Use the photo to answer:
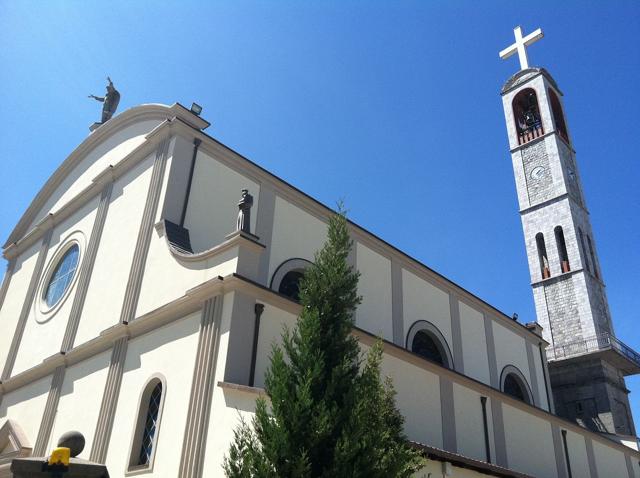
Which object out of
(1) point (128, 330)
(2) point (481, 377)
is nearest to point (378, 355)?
(1) point (128, 330)

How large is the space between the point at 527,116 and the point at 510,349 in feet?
50.7

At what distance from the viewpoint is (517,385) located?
19.3m

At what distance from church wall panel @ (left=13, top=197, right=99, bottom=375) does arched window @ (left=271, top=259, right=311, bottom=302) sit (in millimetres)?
5604

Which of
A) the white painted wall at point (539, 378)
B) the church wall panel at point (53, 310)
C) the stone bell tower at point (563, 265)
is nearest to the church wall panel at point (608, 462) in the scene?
the white painted wall at point (539, 378)

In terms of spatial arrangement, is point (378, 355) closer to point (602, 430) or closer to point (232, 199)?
point (232, 199)

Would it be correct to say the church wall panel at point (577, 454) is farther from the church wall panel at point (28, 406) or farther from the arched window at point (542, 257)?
the church wall panel at point (28, 406)

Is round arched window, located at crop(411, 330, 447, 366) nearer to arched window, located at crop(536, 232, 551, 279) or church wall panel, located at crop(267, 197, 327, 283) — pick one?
church wall panel, located at crop(267, 197, 327, 283)

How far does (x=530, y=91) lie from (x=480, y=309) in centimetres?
1642

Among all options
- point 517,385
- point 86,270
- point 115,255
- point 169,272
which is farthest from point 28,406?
point 517,385

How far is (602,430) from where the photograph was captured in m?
21.8

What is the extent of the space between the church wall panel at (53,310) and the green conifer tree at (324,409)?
9624 millimetres

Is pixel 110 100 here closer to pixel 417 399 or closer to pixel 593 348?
pixel 417 399

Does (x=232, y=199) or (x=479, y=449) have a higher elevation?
(x=232, y=199)

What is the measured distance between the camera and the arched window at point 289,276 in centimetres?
1297
